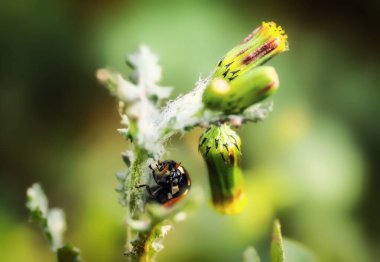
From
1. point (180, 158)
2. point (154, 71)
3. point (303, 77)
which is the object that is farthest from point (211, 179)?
point (303, 77)

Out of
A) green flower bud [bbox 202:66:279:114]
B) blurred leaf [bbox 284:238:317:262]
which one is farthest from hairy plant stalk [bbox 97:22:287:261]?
blurred leaf [bbox 284:238:317:262]

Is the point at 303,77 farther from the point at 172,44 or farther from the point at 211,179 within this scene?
the point at 211,179

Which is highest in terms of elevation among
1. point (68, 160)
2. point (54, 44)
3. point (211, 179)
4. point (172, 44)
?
point (54, 44)

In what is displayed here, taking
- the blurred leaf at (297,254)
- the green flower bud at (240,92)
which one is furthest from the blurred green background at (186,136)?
the green flower bud at (240,92)

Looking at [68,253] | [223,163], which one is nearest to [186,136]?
[223,163]

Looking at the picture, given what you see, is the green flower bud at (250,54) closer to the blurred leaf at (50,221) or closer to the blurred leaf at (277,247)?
the blurred leaf at (277,247)

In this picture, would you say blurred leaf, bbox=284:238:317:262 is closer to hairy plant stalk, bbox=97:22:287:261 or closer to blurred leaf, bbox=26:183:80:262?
hairy plant stalk, bbox=97:22:287:261

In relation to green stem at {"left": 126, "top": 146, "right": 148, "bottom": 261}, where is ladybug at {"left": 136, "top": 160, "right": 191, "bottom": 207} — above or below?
above
